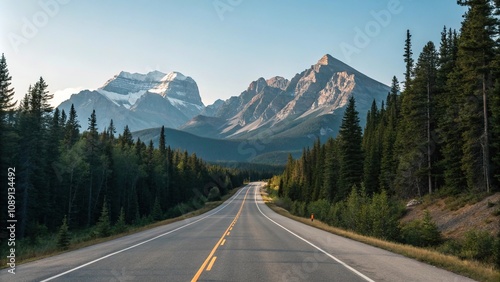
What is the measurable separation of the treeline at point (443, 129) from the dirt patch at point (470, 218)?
2269 mm

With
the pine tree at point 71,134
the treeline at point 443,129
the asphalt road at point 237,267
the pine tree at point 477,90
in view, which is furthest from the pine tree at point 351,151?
the pine tree at point 71,134

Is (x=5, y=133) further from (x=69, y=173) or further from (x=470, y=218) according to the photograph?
(x=470, y=218)

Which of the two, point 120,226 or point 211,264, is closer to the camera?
point 211,264

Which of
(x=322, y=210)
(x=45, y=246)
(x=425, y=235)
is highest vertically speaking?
(x=425, y=235)

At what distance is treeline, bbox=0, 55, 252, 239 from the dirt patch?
1105 inches

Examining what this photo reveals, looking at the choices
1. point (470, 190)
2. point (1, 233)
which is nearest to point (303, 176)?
point (470, 190)

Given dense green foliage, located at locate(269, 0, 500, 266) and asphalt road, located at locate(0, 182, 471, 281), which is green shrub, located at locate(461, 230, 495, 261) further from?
asphalt road, located at locate(0, 182, 471, 281)

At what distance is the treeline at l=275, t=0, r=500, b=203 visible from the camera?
31250 millimetres

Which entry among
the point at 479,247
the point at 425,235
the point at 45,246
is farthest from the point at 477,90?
the point at 45,246

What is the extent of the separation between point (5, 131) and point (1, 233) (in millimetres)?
9348

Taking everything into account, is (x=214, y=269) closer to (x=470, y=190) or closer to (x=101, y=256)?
(x=101, y=256)

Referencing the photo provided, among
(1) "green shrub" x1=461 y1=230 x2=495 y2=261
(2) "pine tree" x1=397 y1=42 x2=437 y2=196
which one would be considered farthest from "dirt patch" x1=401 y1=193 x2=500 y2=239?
(2) "pine tree" x1=397 y1=42 x2=437 y2=196

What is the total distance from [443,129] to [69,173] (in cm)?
4954

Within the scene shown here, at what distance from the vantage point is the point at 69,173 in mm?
53750
